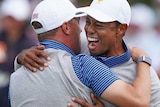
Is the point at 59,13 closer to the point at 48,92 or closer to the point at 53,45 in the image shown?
the point at 53,45

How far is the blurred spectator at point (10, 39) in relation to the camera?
6312 mm

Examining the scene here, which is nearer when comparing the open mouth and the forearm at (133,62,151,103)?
the forearm at (133,62,151,103)

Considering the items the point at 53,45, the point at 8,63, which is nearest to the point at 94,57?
the point at 53,45

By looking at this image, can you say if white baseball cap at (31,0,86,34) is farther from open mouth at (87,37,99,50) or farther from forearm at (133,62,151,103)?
forearm at (133,62,151,103)

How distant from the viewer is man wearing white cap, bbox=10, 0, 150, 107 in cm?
353

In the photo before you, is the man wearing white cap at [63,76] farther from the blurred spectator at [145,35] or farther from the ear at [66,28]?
the blurred spectator at [145,35]

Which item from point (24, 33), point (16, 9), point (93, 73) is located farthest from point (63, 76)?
point (16, 9)

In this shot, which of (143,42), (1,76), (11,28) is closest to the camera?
(1,76)

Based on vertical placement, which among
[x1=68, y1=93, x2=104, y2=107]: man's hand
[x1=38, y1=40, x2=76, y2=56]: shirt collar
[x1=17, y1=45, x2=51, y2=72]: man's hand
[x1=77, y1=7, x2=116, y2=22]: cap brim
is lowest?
[x1=68, y1=93, x2=104, y2=107]: man's hand

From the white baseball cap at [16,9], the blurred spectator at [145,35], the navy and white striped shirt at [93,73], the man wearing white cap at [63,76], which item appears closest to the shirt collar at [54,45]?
the man wearing white cap at [63,76]

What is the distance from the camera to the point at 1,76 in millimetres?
6375

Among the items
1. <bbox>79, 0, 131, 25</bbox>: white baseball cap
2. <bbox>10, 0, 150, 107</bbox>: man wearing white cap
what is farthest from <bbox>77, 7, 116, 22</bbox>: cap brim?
<bbox>10, 0, 150, 107</bbox>: man wearing white cap

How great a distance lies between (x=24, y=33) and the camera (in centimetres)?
682

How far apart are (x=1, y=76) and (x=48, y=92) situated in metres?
2.86
